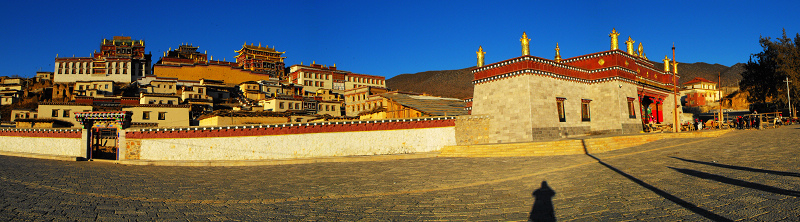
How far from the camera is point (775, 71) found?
118ft

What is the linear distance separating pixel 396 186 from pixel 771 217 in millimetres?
7807

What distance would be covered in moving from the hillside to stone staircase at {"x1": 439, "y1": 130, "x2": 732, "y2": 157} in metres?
106

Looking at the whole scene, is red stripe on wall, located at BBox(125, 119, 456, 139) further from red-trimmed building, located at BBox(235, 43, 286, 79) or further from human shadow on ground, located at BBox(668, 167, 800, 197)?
red-trimmed building, located at BBox(235, 43, 286, 79)

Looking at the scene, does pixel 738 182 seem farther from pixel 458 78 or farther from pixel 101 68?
pixel 458 78

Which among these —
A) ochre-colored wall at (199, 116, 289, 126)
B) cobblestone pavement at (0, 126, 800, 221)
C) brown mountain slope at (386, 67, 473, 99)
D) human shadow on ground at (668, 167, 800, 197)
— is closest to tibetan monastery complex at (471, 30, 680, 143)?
cobblestone pavement at (0, 126, 800, 221)

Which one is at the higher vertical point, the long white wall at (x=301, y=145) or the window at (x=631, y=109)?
the window at (x=631, y=109)

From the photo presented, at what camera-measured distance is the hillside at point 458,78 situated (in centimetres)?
13750

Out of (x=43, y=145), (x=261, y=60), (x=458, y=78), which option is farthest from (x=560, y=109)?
(x=458, y=78)

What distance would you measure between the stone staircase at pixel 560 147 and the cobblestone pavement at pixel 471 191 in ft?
5.72

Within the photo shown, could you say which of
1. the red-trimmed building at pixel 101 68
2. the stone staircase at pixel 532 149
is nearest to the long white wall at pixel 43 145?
the stone staircase at pixel 532 149

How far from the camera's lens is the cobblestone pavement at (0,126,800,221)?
7.42 m

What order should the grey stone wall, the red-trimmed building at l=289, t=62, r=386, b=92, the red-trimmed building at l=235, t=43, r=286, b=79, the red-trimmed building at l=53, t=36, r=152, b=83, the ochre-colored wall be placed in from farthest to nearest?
the red-trimmed building at l=235, t=43, r=286, b=79, the red-trimmed building at l=289, t=62, r=386, b=92, the red-trimmed building at l=53, t=36, r=152, b=83, the ochre-colored wall, the grey stone wall

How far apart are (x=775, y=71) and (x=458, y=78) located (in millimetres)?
127982

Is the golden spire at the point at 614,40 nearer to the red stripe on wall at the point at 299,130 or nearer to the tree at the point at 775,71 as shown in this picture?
the red stripe on wall at the point at 299,130
